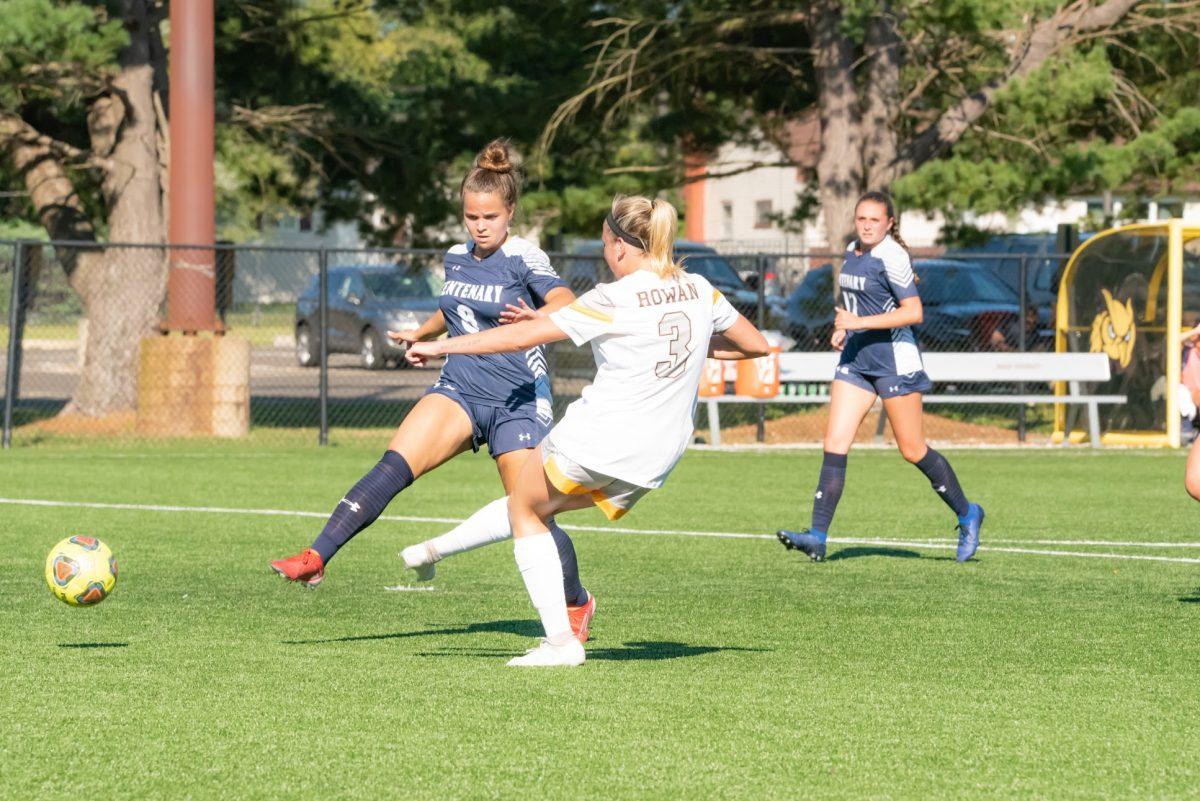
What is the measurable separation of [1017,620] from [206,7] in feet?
47.6

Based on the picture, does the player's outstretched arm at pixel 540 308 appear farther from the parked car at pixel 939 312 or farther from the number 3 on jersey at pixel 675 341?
the parked car at pixel 939 312

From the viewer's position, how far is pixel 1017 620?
321 inches

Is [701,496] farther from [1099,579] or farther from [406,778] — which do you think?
[406,778]

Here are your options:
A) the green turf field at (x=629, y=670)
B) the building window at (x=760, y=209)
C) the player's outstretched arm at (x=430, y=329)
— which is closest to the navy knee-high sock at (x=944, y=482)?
the green turf field at (x=629, y=670)

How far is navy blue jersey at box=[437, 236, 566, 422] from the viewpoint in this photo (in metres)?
7.58

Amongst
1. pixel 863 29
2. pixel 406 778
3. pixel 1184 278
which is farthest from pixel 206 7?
pixel 406 778

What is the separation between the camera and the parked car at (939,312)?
916 inches

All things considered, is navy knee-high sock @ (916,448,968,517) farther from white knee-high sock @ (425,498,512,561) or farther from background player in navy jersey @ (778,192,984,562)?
white knee-high sock @ (425,498,512,561)

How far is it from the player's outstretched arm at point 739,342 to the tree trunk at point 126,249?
1626 centimetres

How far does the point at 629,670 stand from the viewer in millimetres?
6707

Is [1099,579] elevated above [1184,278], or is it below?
below

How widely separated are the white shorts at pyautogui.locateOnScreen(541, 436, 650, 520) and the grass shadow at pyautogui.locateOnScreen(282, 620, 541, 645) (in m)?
1.42

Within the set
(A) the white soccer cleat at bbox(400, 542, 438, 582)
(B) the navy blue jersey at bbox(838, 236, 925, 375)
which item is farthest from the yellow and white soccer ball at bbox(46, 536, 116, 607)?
(B) the navy blue jersey at bbox(838, 236, 925, 375)

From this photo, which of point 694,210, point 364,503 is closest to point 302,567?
point 364,503
